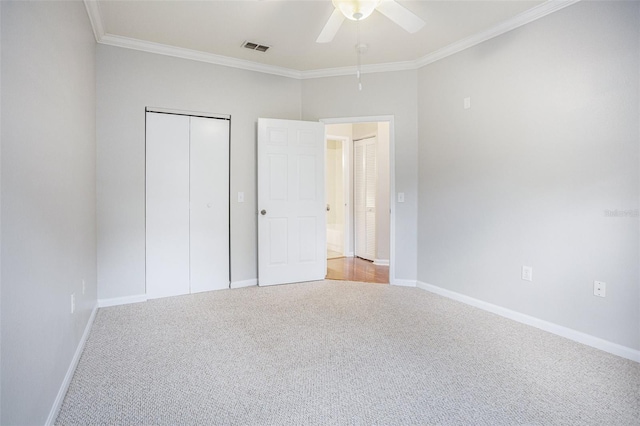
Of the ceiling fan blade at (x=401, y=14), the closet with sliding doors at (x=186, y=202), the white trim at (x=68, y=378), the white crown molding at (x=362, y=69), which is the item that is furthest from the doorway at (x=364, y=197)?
the white trim at (x=68, y=378)

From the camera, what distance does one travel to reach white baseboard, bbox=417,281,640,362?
94.0 inches

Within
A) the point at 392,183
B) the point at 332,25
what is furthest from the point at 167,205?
the point at 392,183

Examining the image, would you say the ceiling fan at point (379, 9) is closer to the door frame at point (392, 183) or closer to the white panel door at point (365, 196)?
the door frame at point (392, 183)

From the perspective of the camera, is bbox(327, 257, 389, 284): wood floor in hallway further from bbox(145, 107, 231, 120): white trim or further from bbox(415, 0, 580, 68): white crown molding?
bbox(415, 0, 580, 68): white crown molding

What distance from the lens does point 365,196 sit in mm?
6191

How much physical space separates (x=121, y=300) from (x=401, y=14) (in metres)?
3.47

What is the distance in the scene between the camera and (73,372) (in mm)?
2107

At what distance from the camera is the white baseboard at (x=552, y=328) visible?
239cm

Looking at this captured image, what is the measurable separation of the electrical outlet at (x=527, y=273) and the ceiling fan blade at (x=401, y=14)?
2.10m

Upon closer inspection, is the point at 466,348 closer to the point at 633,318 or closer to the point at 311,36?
the point at 633,318

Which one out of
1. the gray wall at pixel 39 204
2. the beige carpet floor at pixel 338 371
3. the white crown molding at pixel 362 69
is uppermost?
the white crown molding at pixel 362 69

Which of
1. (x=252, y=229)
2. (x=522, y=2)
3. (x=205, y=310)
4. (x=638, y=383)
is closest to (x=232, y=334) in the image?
(x=205, y=310)

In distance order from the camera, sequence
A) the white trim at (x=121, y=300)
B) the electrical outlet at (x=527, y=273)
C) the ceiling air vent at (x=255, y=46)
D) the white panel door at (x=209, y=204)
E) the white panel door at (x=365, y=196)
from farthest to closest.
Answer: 1. the white panel door at (x=365, y=196)
2. the white panel door at (x=209, y=204)
3. the ceiling air vent at (x=255, y=46)
4. the white trim at (x=121, y=300)
5. the electrical outlet at (x=527, y=273)

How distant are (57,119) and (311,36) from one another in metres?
2.34
